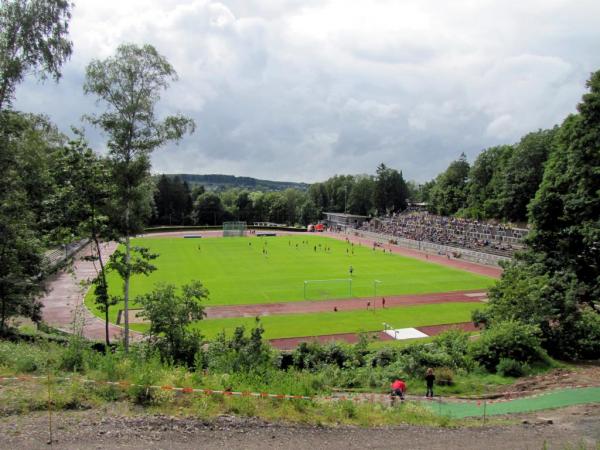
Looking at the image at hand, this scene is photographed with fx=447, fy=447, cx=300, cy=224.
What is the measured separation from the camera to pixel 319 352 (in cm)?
1975

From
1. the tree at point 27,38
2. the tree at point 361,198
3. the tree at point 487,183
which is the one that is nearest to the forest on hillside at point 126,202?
the tree at point 27,38

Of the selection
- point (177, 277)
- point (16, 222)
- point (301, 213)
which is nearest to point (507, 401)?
point (16, 222)

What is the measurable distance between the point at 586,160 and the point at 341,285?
1041 inches

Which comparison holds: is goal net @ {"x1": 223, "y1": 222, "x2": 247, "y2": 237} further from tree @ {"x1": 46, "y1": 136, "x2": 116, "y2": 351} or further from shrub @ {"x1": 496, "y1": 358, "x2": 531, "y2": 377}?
shrub @ {"x1": 496, "y1": 358, "x2": 531, "y2": 377}

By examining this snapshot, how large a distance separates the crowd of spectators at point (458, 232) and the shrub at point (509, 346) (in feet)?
151

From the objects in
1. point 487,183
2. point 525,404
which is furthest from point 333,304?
point 487,183

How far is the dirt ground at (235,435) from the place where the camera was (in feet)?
26.6

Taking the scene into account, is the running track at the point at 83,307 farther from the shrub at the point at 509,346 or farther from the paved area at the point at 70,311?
the shrub at the point at 509,346

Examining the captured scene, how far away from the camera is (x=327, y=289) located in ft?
145

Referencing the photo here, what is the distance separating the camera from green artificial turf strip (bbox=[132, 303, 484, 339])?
1172 inches

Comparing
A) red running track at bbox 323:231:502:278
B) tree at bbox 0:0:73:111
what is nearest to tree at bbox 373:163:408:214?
red running track at bbox 323:231:502:278

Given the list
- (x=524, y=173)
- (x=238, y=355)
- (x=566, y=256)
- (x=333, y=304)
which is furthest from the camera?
(x=524, y=173)

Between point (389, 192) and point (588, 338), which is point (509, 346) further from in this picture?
point (389, 192)

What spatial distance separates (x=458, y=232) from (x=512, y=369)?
66176mm
